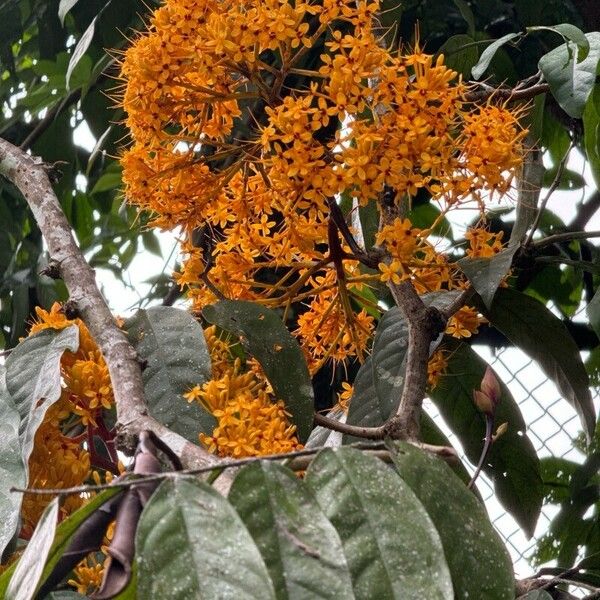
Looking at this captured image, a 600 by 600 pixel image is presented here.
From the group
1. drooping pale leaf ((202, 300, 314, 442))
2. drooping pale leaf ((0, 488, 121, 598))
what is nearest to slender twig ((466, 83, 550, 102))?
drooping pale leaf ((202, 300, 314, 442))

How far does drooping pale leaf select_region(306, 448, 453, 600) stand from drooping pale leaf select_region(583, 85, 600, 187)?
0.60m

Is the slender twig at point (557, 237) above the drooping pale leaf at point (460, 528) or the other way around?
above

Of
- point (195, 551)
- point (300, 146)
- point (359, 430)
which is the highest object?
point (300, 146)

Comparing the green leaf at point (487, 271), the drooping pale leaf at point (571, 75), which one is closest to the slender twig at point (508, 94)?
the drooping pale leaf at point (571, 75)

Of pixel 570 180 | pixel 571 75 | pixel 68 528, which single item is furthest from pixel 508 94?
pixel 570 180

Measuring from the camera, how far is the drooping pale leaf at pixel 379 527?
47 cm

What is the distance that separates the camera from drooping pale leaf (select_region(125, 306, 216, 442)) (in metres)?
0.82

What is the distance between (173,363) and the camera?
863 mm

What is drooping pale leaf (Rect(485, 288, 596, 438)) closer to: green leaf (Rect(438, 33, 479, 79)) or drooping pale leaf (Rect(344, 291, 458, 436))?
drooping pale leaf (Rect(344, 291, 458, 436))

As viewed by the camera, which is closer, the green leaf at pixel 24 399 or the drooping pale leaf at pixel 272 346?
the green leaf at pixel 24 399

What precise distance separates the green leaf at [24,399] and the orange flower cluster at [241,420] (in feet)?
0.36

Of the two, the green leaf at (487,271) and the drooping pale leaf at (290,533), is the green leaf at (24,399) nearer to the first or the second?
the drooping pale leaf at (290,533)

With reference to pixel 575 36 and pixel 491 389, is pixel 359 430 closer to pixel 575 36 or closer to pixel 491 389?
pixel 491 389

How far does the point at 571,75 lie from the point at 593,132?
0.12 meters
